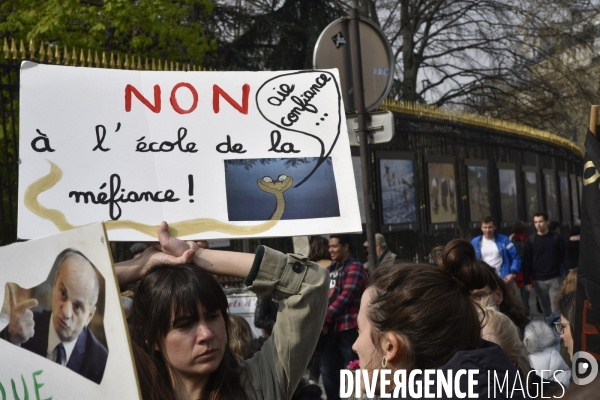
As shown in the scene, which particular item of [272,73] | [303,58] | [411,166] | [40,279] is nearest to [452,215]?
[411,166]

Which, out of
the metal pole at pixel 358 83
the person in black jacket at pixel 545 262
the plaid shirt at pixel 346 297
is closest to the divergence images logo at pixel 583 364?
the metal pole at pixel 358 83

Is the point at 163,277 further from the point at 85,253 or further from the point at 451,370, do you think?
the point at 451,370

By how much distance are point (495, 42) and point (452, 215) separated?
1081 cm

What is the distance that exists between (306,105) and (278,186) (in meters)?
0.34

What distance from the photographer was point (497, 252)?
398 inches

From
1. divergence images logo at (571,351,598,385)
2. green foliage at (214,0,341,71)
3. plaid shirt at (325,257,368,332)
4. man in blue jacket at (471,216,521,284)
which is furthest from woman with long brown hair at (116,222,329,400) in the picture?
green foliage at (214,0,341,71)

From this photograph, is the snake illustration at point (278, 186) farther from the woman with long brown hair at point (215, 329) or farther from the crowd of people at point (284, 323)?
the woman with long brown hair at point (215, 329)

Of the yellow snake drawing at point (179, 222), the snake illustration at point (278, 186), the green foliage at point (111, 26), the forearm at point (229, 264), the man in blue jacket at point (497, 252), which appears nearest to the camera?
the forearm at point (229, 264)

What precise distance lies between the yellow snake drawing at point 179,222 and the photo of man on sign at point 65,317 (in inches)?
21.1

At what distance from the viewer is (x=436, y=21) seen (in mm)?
21891

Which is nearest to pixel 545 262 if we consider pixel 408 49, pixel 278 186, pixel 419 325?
pixel 278 186

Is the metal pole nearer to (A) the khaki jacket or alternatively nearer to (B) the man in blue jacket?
(A) the khaki jacket

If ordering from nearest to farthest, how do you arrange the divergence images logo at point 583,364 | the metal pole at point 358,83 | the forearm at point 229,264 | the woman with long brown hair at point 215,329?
the divergence images logo at point 583,364, the woman with long brown hair at point 215,329, the forearm at point 229,264, the metal pole at point 358,83

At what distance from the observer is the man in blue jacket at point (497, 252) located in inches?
393
